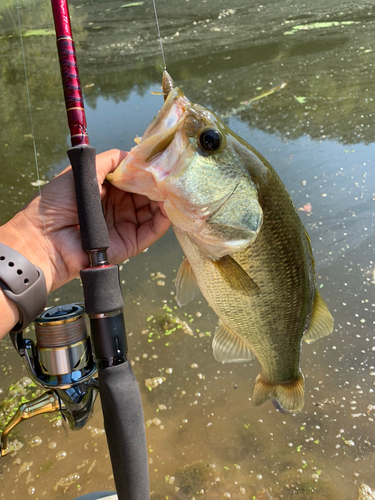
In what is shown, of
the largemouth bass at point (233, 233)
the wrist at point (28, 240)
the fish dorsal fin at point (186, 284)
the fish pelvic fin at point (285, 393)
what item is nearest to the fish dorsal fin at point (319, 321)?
the largemouth bass at point (233, 233)

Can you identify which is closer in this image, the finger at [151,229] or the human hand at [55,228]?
the human hand at [55,228]

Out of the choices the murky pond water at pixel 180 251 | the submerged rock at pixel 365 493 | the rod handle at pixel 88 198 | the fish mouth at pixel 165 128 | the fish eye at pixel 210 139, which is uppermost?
the fish mouth at pixel 165 128

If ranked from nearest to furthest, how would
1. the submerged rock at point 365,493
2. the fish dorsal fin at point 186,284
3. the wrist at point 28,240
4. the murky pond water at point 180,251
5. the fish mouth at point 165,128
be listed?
the fish mouth at point 165,128 < the wrist at point 28,240 < the fish dorsal fin at point 186,284 < the submerged rock at point 365,493 < the murky pond water at point 180,251

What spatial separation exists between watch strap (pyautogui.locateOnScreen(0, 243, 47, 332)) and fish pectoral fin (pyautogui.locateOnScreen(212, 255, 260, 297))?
69 centimetres

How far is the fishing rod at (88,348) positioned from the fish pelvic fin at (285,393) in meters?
0.75

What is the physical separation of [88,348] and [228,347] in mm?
714

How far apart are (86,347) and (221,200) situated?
783 mm

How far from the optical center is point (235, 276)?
1.50m

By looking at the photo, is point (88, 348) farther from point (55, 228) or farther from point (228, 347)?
point (228, 347)

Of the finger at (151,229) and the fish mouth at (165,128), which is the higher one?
the fish mouth at (165,128)

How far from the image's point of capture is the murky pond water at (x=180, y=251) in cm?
213

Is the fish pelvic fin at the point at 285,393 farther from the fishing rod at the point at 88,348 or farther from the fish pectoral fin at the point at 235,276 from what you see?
the fishing rod at the point at 88,348

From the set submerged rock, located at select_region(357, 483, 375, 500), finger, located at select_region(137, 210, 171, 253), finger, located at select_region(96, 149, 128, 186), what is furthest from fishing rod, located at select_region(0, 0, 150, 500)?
submerged rock, located at select_region(357, 483, 375, 500)

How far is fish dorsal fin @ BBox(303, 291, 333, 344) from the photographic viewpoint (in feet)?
5.67
